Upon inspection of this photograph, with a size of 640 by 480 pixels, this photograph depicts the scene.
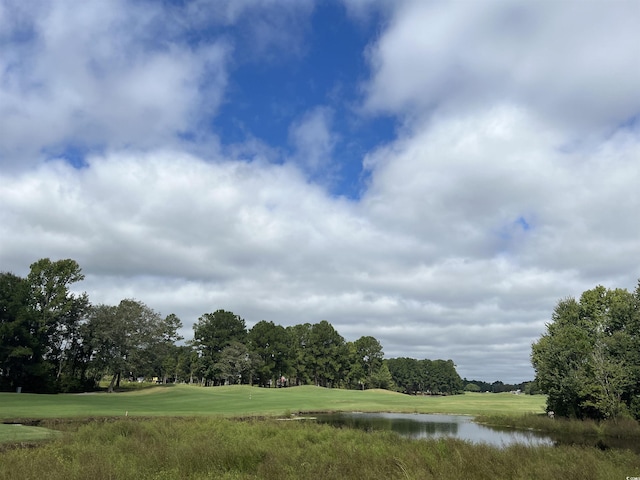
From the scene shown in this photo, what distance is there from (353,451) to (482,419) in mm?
37893

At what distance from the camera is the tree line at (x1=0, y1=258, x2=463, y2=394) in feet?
219

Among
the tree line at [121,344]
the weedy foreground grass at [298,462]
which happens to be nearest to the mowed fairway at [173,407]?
the tree line at [121,344]

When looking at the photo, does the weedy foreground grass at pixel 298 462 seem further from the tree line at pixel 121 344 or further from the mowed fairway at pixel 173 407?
Answer: the tree line at pixel 121 344

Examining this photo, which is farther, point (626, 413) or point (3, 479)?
point (626, 413)

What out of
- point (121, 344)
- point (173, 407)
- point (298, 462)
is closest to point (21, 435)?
point (298, 462)

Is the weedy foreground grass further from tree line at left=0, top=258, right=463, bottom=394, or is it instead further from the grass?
tree line at left=0, top=258, right=463, bottom=394

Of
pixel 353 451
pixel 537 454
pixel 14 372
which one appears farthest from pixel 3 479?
pixel 14 372

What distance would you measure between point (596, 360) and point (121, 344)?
71.8 meters

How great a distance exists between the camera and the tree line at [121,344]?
66812 millimetres

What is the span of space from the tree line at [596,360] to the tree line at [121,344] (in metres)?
66.0

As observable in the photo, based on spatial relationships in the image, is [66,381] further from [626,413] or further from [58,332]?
[626,413]

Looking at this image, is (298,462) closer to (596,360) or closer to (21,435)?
(21,435)

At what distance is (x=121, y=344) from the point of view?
262 feet

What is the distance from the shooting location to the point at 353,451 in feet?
52.6
